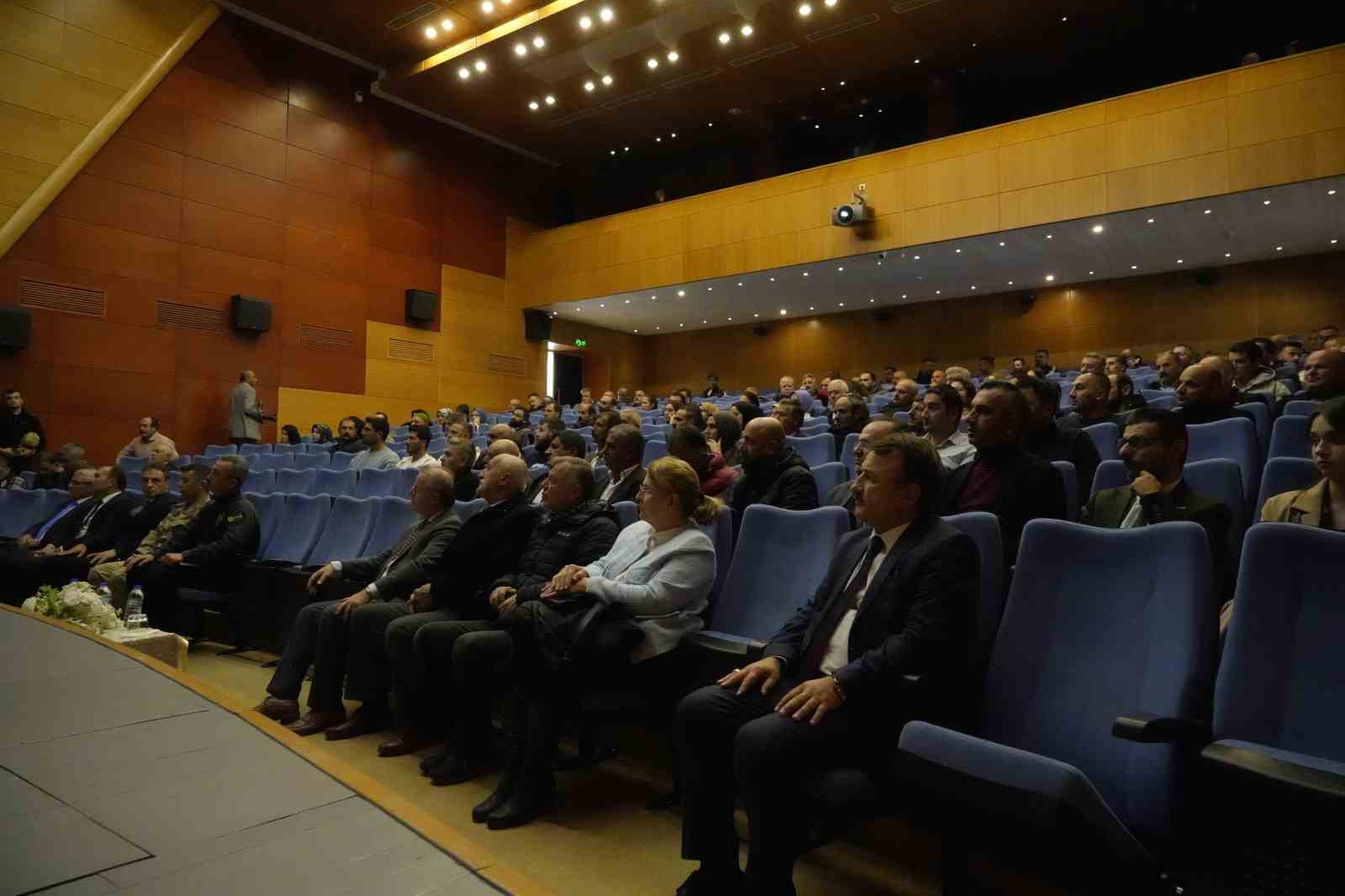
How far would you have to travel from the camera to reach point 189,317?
27.4 ft

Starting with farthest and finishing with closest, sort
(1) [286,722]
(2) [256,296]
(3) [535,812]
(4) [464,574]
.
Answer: (2) [256,296]
(1) [286,722]
(4) [464,574]
(3) [535,812]

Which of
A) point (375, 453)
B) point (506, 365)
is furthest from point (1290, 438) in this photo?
point (506, 365)

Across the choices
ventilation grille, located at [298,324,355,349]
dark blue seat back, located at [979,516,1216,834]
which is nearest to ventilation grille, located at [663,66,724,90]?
ventilation grille, located at [298,324,355,349]

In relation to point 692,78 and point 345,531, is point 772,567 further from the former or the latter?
point 692,78

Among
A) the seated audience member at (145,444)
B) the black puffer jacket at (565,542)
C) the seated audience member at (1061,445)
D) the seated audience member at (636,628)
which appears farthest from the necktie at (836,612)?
the seated audience member at (145,444)

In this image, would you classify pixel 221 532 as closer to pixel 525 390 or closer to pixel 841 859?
pixel 841 859

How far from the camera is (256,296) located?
884 centimetres

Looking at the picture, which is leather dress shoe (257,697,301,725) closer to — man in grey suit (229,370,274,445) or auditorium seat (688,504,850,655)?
auditorium seat (688,504,850,655)

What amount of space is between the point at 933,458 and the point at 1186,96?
23.4 ft

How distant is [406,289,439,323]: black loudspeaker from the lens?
33.3ft

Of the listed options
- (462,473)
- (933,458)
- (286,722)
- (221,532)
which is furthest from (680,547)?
(221,532)

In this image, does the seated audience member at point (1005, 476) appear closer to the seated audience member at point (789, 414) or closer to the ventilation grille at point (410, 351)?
the seated audience member at point (789, 414)

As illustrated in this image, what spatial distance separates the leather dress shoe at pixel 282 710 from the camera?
2643 millimetres

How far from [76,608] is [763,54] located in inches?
314
